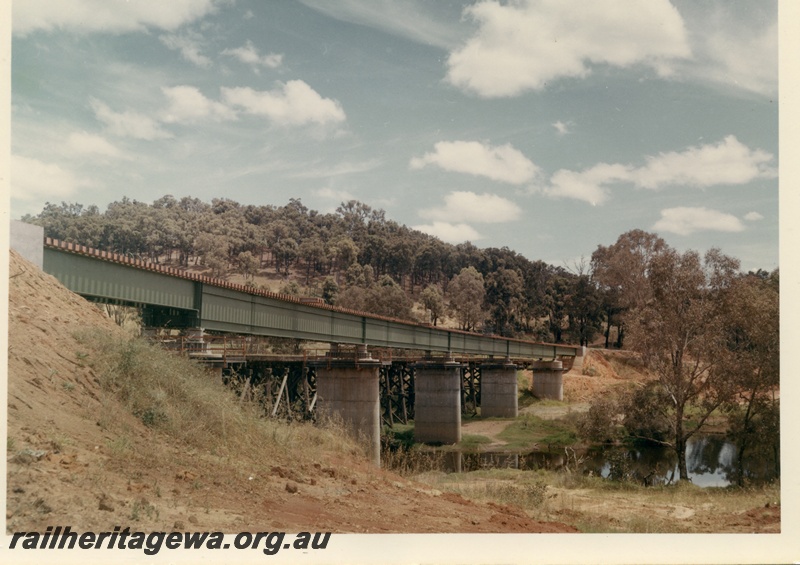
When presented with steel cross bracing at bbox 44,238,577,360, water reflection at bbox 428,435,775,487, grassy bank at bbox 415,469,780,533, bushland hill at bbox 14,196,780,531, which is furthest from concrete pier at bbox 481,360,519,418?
grassy bank at bbox 415,469,780,533

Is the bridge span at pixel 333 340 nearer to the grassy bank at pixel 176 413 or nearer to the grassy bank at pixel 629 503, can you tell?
the grassy bank at pixel 176 413

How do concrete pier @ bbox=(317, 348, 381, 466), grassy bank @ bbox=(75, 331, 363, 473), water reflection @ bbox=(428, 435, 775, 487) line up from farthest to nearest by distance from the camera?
concrete pier @ bbox=(317, 348, 381, 466) → water reflection @ bbox=(428, 435, 775, 487) → grassy bank @ bbox=(75, 331, 363, 473)

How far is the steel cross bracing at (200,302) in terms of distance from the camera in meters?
18.1

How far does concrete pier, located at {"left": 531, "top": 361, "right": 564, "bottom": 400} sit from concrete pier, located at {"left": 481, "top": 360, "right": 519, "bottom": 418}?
909 cm

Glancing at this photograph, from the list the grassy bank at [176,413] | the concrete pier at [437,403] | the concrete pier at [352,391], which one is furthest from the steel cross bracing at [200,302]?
the concrete pier at [437,403]

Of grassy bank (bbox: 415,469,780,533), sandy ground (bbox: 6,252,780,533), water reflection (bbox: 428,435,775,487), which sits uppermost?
sandy ground (bbox: 6,252,780,533)

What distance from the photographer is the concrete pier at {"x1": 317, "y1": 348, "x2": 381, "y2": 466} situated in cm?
3122

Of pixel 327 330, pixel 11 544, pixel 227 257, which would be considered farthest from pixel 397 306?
pixel 11 544

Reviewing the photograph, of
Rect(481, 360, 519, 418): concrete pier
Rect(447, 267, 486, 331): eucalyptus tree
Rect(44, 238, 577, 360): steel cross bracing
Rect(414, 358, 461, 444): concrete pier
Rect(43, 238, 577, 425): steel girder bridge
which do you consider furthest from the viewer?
Rect(447, 267, 486, 331): eucalyptus tree

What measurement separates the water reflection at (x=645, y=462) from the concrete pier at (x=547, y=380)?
2015cm

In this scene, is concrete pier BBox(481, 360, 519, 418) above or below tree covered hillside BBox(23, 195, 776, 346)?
below

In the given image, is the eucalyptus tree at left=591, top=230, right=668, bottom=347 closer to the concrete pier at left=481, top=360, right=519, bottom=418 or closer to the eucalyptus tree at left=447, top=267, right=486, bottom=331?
the eucalyptus tree at left=447, top=267, right=486, bottom=331

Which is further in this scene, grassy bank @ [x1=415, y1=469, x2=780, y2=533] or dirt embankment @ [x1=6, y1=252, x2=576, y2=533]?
grassy bank @ [x1=415, y1=469, x2=780, y2=533]

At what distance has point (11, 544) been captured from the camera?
27.0ft
